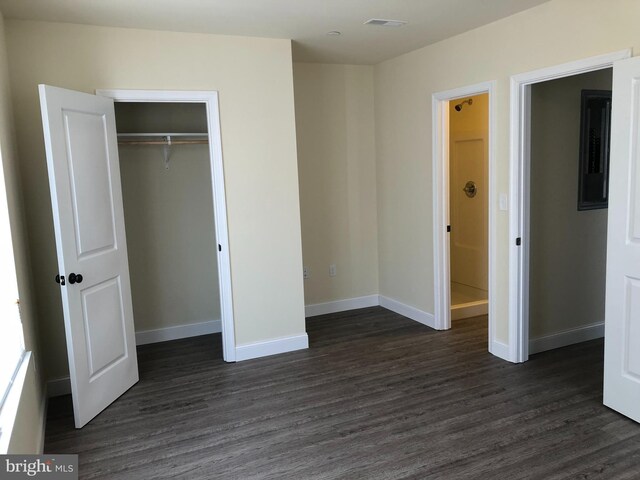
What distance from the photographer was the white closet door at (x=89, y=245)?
9.84 feet

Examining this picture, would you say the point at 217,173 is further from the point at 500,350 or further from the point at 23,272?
the point at 500,350

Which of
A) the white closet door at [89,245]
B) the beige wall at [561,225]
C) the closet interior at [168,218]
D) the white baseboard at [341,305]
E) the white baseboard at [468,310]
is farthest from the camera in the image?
the white baseboard at [341,305]

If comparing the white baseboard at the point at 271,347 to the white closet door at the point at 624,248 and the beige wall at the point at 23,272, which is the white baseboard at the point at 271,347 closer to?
the beige wall at the point at 23,272

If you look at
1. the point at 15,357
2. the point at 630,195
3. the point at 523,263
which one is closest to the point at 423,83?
the point at 523,263

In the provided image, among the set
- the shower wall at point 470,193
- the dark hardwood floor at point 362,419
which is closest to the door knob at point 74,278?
the dark hardwood floor at point 362,419

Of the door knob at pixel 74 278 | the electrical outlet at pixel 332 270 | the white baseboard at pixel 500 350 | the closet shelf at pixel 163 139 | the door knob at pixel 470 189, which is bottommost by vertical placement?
the white baseboard at pixel 500 350

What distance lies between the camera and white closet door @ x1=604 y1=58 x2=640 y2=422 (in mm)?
2746

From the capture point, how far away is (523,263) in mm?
3727

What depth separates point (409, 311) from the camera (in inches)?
201

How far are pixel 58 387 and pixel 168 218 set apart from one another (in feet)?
5.49

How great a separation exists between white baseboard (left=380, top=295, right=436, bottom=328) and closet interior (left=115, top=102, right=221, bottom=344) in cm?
183

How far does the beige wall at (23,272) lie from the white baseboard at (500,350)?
127 inches

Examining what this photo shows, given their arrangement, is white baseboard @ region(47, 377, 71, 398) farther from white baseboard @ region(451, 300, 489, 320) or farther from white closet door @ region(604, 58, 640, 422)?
white closet door @ region(604, 58, 640, 422)

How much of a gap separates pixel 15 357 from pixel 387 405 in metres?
2.19
